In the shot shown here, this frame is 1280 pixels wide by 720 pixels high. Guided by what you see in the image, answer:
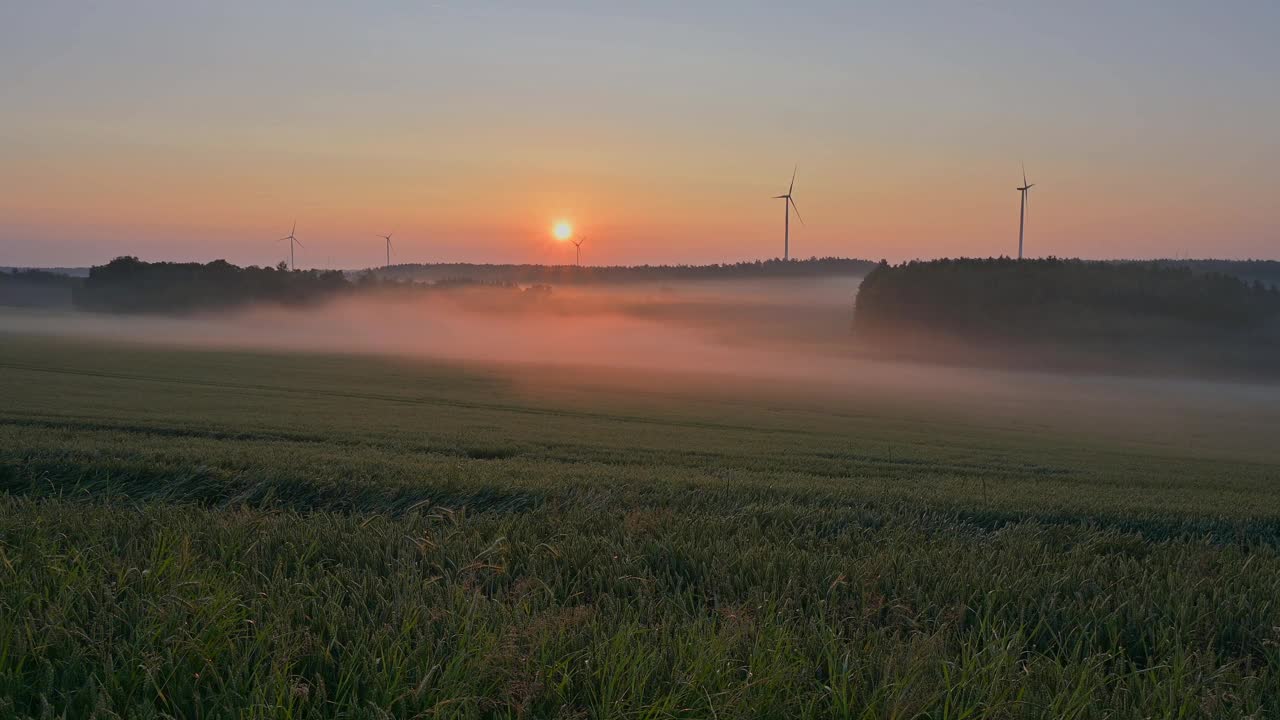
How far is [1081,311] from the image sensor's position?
109688 millimetres

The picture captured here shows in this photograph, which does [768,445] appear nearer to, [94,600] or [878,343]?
[94,600]

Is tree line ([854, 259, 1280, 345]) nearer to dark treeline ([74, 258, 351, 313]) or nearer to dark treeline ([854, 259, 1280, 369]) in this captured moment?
dark treeline ([854, 259, 1280, 369])

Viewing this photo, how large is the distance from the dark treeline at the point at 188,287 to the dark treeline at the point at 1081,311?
108012 mm

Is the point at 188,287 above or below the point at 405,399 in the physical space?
above

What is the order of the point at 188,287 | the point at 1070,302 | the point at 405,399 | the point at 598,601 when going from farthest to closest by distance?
1. the point at 188,287
2. the point at 1070,302
3. the point at 405,399
4. the point at 598,601

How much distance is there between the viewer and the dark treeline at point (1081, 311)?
104 m

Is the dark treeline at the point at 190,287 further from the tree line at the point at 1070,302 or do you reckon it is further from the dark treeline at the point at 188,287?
the tree line at the point at 1070,302

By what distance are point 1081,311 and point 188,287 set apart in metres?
150

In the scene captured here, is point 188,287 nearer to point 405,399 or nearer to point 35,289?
point 35,289

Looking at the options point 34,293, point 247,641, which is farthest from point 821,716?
point 34,293

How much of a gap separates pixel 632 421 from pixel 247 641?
28.0 metres

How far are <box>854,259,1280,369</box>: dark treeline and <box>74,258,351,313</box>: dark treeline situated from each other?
108 meters

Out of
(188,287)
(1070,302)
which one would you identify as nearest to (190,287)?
(188,287)

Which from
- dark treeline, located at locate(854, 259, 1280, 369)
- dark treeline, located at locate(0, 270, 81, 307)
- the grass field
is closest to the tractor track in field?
the grass field
